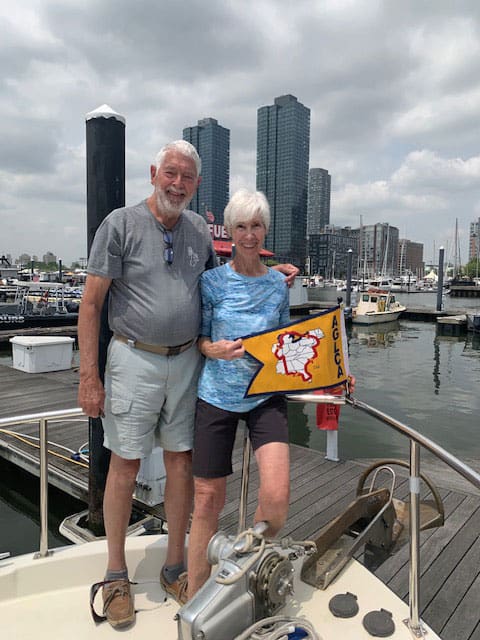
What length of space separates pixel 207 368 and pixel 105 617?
3.96 feet

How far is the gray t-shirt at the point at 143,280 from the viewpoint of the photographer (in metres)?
2.03

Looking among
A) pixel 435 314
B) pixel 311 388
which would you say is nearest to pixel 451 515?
pixel 311 388

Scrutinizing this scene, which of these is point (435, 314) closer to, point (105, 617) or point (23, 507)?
point (23, 507)

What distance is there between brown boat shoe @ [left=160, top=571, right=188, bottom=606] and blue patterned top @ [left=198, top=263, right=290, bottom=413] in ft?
3.05

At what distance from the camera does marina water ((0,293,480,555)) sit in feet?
17.3

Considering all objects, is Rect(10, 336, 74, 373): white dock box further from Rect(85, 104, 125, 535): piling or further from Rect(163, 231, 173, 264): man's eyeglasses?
Rect(163, 231, 173, 264): man's eyeglasses

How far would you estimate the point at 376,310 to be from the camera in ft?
98.4

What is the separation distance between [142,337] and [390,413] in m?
9.98

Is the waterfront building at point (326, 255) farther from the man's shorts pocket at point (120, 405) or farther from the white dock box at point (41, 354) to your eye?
the man's shorts pocket at point (120, 405)

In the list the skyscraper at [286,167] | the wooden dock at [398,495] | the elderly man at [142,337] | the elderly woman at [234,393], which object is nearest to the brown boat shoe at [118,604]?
the elderly man at [142,337]

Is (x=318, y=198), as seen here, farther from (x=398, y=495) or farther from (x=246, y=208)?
(x=246, y=208)

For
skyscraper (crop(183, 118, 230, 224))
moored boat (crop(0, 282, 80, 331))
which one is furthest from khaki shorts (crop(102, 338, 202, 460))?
skyscraper (crop(183, 118, 230, 224))

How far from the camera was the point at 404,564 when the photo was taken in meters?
3.31

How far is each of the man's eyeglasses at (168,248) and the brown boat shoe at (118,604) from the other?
151 cm
